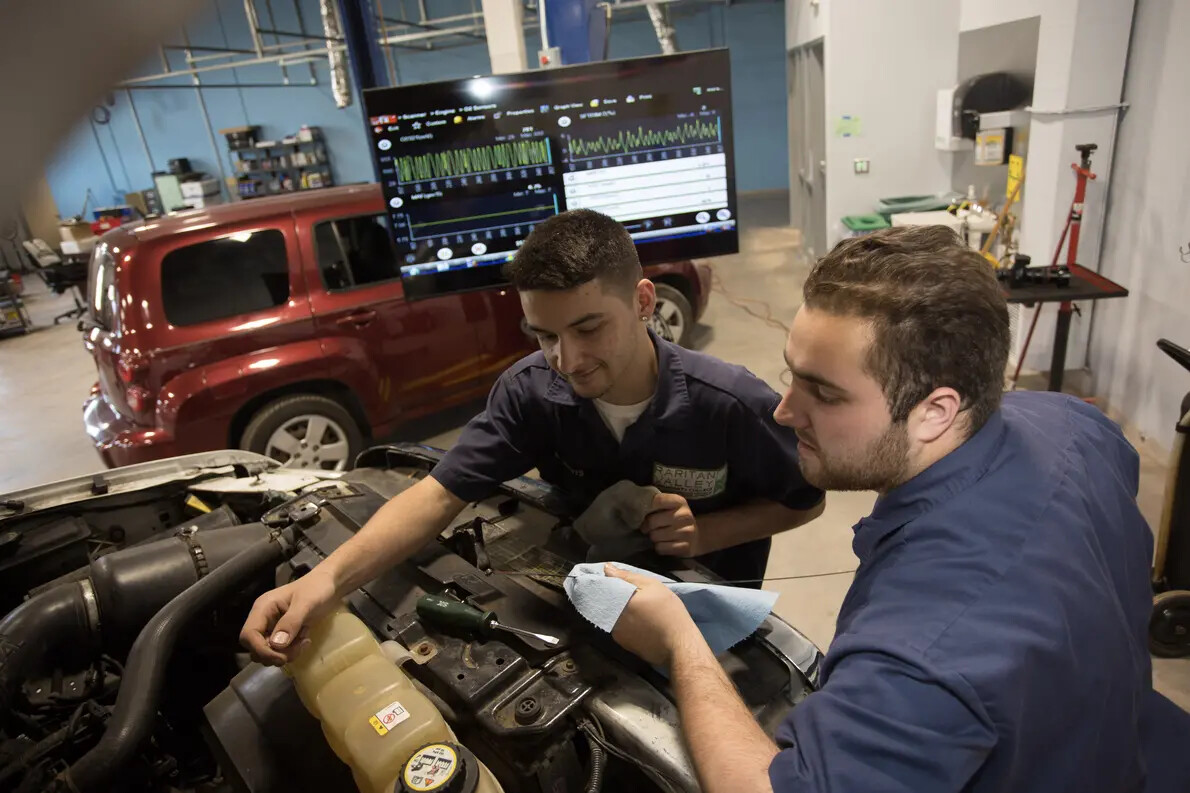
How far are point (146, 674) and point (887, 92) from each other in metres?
6.57

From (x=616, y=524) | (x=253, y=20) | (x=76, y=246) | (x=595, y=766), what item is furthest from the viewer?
(x=76, y=246)

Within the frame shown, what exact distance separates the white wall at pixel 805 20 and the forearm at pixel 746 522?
5.55 m

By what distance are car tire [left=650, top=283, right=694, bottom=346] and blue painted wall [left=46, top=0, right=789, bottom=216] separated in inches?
259

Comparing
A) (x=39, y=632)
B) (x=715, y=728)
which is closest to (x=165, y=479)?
(x=39, y=632)

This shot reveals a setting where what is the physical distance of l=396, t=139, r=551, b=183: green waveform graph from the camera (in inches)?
121

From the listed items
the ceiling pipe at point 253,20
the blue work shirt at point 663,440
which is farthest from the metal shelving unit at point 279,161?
the blue work shirt at point 663,440

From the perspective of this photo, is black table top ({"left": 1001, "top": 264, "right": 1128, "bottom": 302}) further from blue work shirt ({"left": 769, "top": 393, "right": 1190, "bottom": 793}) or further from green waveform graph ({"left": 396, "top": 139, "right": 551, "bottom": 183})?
blue work shirt ({"left": 769, "top": 393, "right": 1190, "bottom": 793})

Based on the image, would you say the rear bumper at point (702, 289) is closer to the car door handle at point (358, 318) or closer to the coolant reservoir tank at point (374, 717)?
the car door handle at point (358, 318)

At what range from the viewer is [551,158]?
3.11 m

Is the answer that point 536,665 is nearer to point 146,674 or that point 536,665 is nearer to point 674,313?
point 146,674

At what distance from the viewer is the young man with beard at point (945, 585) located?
0.83m

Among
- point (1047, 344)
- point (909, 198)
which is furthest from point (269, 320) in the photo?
point (909, 198)

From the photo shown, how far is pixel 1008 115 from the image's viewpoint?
482 centimetres

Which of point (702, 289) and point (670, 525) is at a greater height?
point (670, 525)
